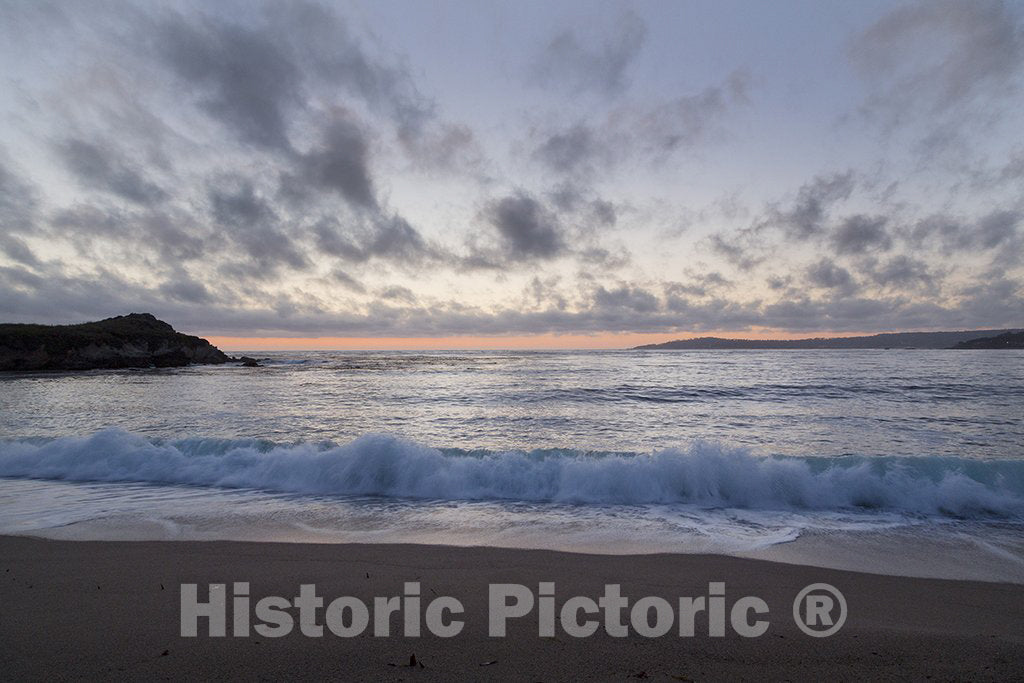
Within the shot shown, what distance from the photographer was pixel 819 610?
396 cm

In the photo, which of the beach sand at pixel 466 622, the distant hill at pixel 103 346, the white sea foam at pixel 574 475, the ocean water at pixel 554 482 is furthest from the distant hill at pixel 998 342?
the distant hill at pixel 103 346

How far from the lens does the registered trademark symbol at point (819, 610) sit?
365cm

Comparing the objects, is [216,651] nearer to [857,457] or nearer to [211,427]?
[857,457]

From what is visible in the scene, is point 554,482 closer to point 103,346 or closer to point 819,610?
point 819,610

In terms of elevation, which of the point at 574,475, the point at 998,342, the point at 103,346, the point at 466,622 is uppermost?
the point at 103,346

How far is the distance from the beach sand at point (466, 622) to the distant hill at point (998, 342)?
14805 cm

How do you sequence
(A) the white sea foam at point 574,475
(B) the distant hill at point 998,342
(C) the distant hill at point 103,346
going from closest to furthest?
(A) the white sea foam at point 574,475 < (C) the distant hill at point 103,346 < (B) the distant hill at point 998,342

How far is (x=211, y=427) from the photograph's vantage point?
46.5ft

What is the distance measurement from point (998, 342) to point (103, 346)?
172 metres

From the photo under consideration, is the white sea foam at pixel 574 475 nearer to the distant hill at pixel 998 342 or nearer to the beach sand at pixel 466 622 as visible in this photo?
the beach sand at pixel 466 622

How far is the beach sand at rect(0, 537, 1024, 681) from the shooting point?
3.01 meters

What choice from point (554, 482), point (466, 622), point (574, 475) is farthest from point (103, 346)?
point (466, 622)

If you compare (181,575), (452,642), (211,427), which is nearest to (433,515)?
(181,575)

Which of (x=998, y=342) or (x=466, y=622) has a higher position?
(x=998, y=342)
